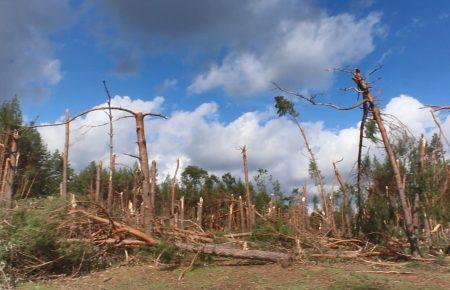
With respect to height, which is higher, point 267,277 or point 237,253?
point 237,253

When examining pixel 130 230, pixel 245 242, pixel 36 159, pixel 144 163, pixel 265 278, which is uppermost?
pixel 36 159

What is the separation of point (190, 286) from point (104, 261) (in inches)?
99.9

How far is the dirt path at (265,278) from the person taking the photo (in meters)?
7.40

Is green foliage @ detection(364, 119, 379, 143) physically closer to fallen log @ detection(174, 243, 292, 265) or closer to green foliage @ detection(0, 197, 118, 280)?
fallen log @ detection(174, 243, 292, 265)

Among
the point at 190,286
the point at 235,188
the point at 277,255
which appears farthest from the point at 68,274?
the point at 235,188

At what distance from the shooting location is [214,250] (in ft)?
30.2

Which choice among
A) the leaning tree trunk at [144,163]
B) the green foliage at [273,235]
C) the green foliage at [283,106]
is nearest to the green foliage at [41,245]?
the leaning tree trunk at [144,163]

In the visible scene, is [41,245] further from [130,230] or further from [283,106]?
[283,106]

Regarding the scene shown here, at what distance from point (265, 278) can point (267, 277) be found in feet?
0.19

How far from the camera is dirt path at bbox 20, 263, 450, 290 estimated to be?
740 centimetres

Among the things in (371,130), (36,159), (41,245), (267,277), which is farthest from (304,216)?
(36,159)

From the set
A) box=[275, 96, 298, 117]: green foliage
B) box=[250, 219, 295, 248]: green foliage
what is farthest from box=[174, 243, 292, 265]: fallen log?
box=[275, 96, 298, 117]: green foliage

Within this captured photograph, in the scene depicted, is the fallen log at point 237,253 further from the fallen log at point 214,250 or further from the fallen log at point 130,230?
the fallen log at point 130,230

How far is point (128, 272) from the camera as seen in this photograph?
894 cm
